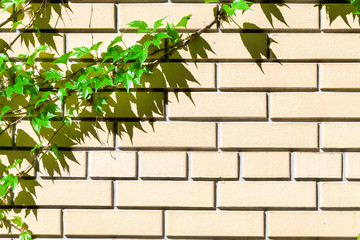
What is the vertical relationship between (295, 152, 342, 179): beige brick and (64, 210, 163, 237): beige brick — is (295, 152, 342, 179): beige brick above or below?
above

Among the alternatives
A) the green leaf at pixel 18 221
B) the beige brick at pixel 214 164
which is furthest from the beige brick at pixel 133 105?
the green leaf at pixel 18 221

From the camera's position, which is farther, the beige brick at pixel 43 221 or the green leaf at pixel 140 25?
the beige brick at pixel 43 221

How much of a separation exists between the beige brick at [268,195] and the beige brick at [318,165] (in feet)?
0.16

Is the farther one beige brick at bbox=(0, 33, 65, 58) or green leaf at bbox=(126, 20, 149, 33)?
beige brick at bbox=(0, 33, 65, 58)

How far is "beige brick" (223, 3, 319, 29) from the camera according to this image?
1604 millimetres

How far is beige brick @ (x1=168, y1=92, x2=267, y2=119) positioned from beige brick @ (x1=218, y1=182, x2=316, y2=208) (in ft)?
1.00

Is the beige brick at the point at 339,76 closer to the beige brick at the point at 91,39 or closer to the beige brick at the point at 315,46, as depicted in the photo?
the beige brick at the point at 315,46

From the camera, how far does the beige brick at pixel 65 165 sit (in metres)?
1.64

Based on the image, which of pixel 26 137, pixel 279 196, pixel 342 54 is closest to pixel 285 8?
pixel 342 54

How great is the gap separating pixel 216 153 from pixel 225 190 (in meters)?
0.17

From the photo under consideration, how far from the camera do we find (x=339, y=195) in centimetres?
162

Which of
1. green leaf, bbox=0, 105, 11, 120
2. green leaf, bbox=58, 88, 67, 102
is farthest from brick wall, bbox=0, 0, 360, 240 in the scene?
green leaf, bbox=0, 105, 11, 120

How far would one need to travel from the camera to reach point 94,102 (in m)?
1.60

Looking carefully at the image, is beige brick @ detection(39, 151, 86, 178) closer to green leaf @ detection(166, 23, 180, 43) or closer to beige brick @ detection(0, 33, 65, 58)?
beige brick @ detection(0, 33, 65, 58)
